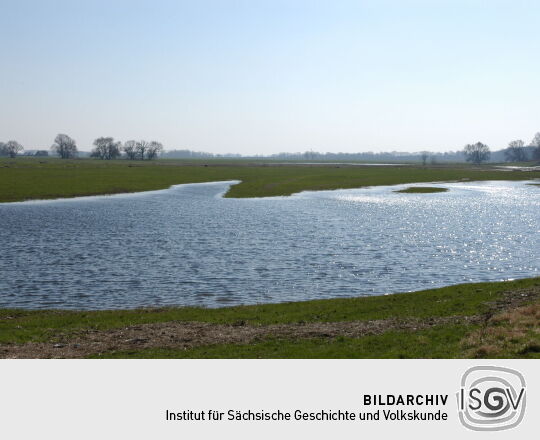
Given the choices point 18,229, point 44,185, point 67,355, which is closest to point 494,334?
point 67,355

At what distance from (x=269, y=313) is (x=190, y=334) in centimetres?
525

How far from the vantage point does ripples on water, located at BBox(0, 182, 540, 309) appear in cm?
3216

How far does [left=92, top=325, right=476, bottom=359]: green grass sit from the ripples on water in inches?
388

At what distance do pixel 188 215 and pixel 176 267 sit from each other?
31.8 m

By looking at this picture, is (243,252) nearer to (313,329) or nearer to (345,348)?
(313,329)

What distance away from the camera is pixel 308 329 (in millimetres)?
22453

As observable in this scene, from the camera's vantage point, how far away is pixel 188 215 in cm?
6950

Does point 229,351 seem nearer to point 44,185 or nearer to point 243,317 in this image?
point 243,317

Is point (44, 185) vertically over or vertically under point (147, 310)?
over
